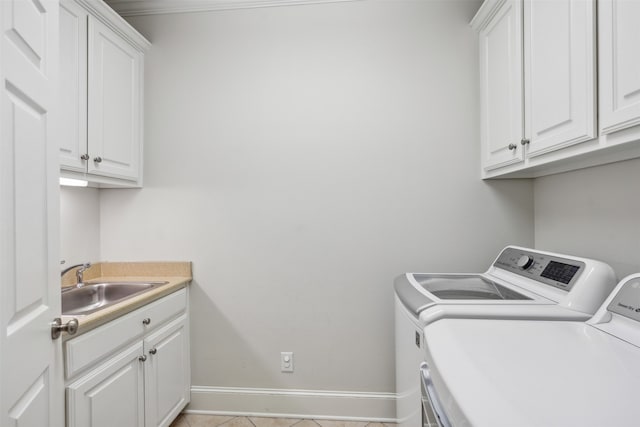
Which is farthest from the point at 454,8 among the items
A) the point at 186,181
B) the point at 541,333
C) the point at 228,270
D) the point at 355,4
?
the point at 228,270

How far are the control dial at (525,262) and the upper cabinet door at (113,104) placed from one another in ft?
7.28

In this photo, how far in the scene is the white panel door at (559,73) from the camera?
1.00m

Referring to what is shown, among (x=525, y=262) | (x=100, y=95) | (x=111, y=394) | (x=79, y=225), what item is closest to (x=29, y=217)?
(x=111, y=394)

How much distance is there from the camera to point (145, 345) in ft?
4.96

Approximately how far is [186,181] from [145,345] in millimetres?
991

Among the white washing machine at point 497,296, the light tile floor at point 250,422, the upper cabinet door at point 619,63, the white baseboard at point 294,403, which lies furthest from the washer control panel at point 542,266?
the light tile floor at point 250,422

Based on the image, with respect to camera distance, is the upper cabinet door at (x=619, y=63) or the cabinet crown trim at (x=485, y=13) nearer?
the upper cabinet door at (x=619, y=63)

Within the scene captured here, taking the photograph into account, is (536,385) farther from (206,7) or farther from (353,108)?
(206,7)

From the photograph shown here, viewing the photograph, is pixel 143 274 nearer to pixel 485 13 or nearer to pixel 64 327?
pixel 64 327

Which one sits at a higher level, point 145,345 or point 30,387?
point 30,387

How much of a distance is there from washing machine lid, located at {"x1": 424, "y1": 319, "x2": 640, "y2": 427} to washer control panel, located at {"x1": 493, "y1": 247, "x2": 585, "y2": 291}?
0.95 ft

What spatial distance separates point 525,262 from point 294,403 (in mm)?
1566

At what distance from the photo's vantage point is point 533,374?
0.65 m

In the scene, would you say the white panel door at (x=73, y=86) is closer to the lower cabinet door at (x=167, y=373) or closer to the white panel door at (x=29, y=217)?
the white panel door at (x=29, y=217)
